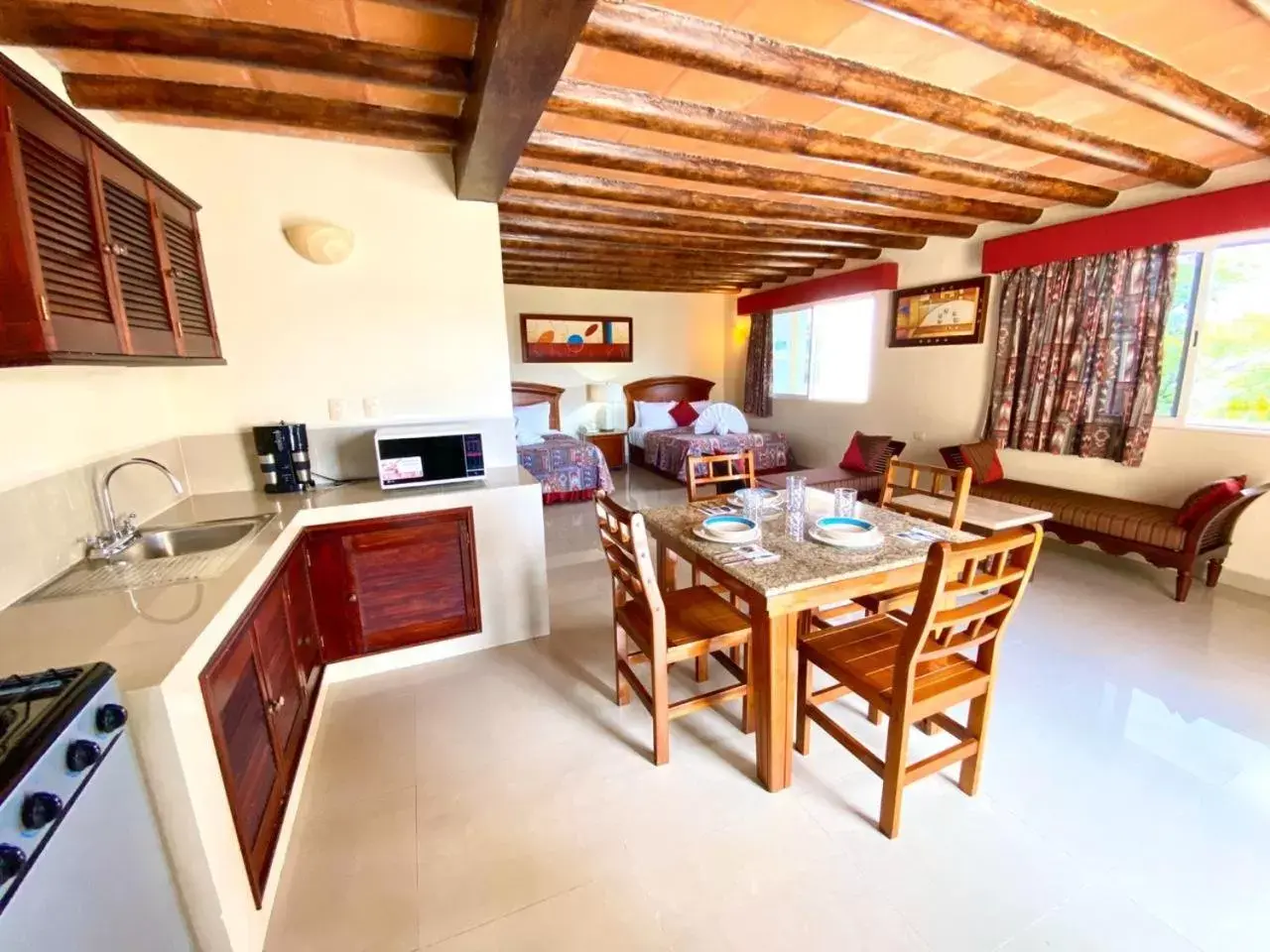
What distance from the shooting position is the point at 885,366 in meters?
5.10

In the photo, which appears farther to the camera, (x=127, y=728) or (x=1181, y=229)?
(x=1181, y=229)

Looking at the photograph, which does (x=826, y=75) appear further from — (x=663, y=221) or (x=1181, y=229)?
(x=1181, y=229)

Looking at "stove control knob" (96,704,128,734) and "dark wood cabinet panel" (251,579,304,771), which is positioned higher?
"stove control knob" (96,704,128,734)

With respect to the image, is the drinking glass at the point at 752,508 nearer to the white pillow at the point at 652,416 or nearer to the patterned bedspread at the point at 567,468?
the patterned bedspread at the point at 567,468

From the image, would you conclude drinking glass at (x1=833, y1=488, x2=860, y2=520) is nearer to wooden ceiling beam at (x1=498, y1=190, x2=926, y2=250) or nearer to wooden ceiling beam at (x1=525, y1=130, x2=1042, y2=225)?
wooden ceiling beam at (x1=525, y1=130, x2=1042, y2=225)

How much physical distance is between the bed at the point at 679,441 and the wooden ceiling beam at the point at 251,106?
141 inches

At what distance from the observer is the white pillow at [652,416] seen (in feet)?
22.4

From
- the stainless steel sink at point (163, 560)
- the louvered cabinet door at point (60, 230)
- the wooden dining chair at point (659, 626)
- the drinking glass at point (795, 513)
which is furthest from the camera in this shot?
the drinking glass at point (795, 513)

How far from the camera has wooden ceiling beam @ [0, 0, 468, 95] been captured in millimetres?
1451

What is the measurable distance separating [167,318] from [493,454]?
1.42m

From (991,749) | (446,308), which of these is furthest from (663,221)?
(991,749)

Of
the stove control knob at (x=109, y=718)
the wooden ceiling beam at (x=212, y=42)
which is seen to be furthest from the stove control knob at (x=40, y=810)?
the wooden ceiling beam at (x=212, y=42)

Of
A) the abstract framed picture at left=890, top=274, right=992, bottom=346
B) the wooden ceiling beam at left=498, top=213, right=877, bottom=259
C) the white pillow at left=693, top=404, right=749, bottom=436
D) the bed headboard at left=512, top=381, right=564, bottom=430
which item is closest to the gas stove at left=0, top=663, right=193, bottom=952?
the wooden ceiling beam at left=498, top=213, right=877, bottom=259

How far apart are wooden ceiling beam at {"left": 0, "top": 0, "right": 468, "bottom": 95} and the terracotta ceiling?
2 centimetres
